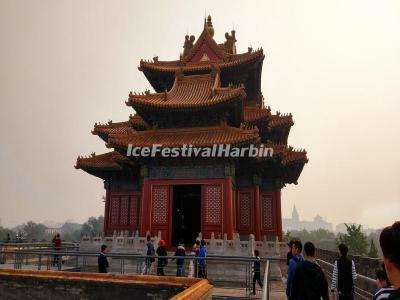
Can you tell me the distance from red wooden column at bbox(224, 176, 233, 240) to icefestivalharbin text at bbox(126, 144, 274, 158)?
4.79 ft

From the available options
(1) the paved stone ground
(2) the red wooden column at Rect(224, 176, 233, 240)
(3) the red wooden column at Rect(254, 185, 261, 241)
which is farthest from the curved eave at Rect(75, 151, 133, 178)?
(1) the paved stone ground

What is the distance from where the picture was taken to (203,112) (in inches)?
824

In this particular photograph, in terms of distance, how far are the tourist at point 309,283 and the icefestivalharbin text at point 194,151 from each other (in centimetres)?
1331

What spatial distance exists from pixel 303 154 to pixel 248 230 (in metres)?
6.45

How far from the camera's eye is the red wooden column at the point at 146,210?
1975 centimetres

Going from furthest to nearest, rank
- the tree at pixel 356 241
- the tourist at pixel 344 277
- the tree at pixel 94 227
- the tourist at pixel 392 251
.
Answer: the tree at pixel 94 227
the tree at pixel 356 241
the tourist at pixel 344 277
the tourist at pixel 392 251

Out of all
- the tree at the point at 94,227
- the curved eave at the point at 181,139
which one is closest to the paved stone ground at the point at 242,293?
the curved eave at the point at 181,139

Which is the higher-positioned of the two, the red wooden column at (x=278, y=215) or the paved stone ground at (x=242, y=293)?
the red wooden column at (x=278, y=215)

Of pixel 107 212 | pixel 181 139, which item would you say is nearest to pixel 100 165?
pixel 107 212

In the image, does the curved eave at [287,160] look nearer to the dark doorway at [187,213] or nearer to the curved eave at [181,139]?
the curved eave at [181,139]

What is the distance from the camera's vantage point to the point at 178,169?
2014 centimetres

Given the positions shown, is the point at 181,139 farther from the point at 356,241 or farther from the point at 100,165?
the point at 356,241

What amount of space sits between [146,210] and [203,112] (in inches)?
254

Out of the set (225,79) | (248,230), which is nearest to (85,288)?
(248,230)
